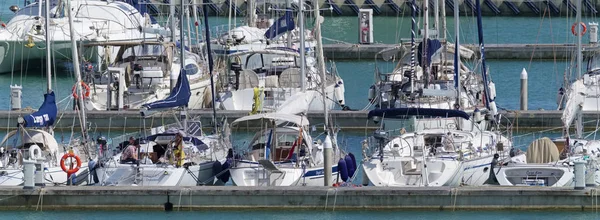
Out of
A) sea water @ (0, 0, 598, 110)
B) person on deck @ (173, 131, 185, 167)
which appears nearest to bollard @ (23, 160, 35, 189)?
person on deck @ (173, 131, 185, 167)

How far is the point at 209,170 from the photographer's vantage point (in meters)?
40.0

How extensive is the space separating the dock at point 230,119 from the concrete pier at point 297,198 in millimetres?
11161

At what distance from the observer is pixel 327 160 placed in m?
37.6

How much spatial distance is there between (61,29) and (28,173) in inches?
1104

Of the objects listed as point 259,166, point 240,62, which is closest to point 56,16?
point 240,62

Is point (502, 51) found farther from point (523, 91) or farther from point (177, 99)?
point (177, 99)

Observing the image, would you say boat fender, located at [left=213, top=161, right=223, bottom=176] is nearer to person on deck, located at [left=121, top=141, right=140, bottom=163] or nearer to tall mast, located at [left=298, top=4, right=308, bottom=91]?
person on deck, located at [left=121, top=141, right=140, bottom=163]

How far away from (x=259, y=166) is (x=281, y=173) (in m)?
0.52

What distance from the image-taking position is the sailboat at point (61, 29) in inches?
2586

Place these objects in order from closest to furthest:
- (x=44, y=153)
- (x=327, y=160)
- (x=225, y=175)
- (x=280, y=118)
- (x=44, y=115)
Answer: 1. (x=327, y=160)
2. (x=225, y=175)
3. (x=44, y=153)
4. (x=280, y=118)
5. (x=44, y=115)

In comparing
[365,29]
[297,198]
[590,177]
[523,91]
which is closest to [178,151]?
[297,198]

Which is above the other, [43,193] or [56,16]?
[56,16]

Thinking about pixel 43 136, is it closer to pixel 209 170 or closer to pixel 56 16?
pixel 209 170

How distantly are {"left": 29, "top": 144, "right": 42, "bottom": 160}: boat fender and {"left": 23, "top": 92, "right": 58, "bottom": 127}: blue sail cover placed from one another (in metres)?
0.90
